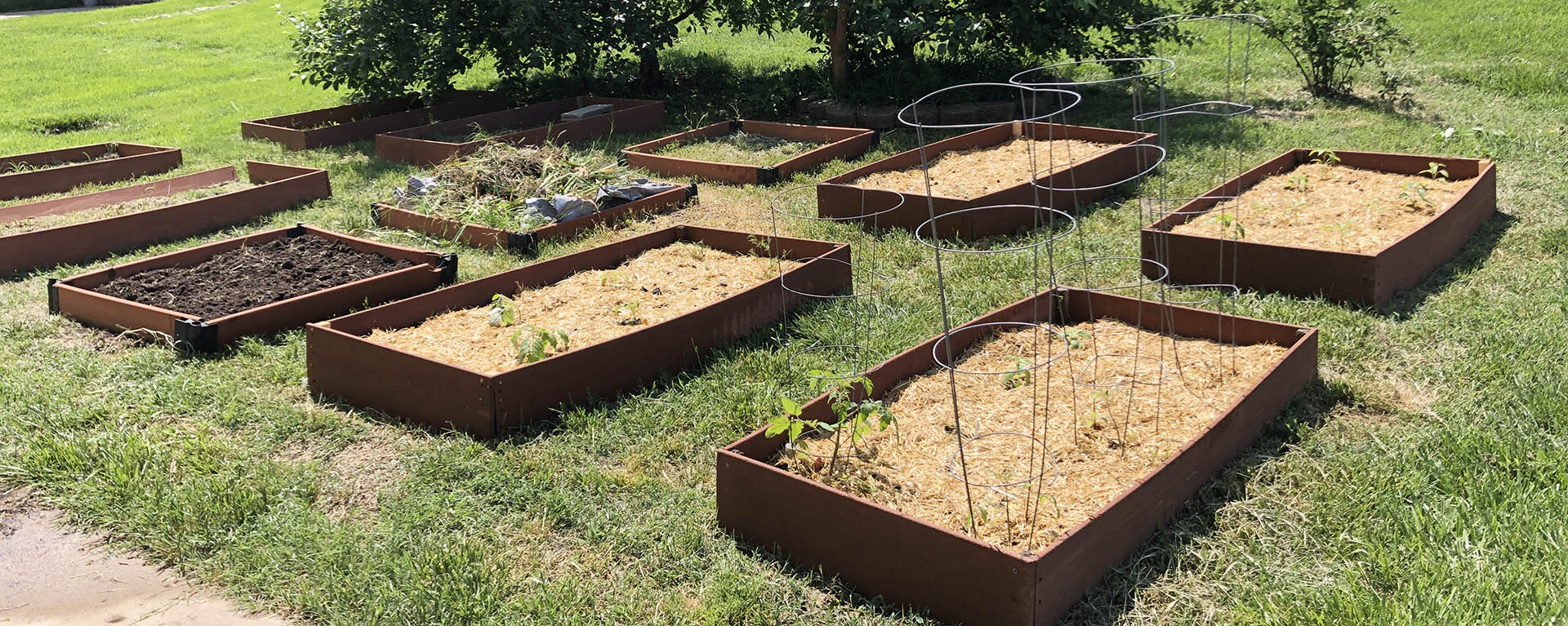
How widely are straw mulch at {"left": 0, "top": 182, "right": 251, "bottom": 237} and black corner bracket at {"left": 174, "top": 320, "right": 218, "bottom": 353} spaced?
268cm

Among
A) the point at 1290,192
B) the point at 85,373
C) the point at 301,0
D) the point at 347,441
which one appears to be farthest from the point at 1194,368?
the point at 301,0

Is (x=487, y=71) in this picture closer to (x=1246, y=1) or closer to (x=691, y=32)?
(x=691, y=32)

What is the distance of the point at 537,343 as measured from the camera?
4.84 meters

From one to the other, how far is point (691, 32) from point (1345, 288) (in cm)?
1344

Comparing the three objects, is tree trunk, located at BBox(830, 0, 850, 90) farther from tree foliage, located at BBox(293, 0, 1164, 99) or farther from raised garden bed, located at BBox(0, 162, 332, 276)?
raised garden bed, located at BBox(0, 162, 332, 276)

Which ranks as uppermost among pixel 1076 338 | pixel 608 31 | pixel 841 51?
pixel 608 31

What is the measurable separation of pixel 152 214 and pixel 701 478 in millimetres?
5257

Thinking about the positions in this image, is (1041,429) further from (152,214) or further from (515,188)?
(152,214)

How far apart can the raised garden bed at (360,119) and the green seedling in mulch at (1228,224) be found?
794cm

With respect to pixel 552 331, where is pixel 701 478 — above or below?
below

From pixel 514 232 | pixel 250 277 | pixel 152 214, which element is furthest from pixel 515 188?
pixel 152 214

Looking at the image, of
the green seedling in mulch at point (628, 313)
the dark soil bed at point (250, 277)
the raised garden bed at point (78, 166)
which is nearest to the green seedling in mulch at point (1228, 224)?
the green seedling in mulch at point (628, 313)

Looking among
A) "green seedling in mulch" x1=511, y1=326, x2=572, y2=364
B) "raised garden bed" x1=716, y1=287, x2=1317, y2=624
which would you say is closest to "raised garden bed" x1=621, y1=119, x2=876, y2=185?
"green seedling in mulch" x1=511, y1=326, x2=572, y2=364

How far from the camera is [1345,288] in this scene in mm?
5484
